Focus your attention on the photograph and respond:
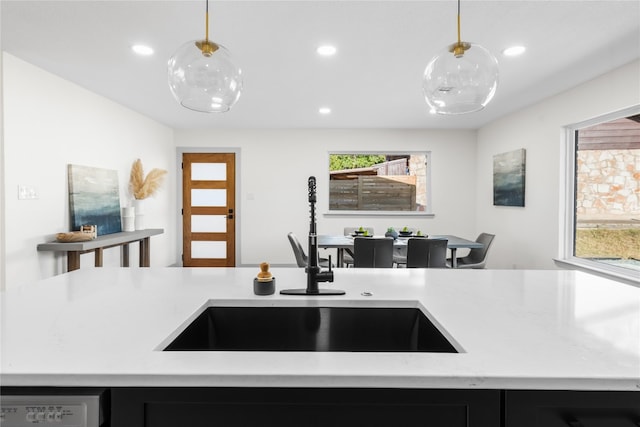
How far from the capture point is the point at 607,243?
12.8 feet

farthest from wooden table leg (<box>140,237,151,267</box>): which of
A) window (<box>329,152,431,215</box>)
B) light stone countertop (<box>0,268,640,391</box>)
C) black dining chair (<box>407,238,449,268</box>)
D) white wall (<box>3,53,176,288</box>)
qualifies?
light stone countertop (<box>0,268,640,391</box>)

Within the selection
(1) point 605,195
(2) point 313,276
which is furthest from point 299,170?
(2) point 313,276

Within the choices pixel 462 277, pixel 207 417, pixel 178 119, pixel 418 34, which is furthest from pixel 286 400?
pixel 178 119

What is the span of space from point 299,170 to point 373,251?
3315 millimetres

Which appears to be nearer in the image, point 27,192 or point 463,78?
point 463,78

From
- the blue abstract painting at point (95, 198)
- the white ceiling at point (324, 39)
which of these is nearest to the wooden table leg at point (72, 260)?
the blue abstract painting at point (95, 198)

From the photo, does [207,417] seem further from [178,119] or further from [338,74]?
[178,119]

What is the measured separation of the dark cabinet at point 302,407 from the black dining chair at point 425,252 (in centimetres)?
298

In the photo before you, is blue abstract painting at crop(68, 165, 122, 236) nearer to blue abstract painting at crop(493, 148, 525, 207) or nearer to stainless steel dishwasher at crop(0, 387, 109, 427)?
stainless steel dishwasher at crop(0, 387, 109, 427)

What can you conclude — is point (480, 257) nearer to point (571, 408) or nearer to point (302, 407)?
point (571, 408)

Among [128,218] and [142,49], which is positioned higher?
[142,49]

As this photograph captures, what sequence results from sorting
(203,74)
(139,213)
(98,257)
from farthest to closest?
(139,213)
(98,257)
(203,74)

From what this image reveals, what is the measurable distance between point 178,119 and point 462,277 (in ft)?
17.5

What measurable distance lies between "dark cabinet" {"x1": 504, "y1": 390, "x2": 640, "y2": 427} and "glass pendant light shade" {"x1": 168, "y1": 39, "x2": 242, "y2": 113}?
4.73 feet
